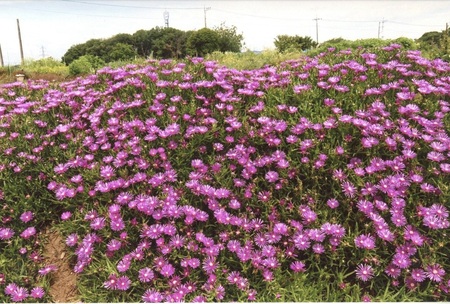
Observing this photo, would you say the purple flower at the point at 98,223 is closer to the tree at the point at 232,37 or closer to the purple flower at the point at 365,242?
the purple flower at the point at 365,242

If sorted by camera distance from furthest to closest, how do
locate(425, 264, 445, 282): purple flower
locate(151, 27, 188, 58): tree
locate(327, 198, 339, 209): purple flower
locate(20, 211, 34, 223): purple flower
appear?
locate(151, 27, 188, 58): tree → locate(20, 211, 34, 223): purple flower → locate(327, 198, 339, 209): purple flower → locate(425, 264, 445, 282): purple flower

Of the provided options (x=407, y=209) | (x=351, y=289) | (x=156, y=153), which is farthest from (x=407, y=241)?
(x=156, y=153)

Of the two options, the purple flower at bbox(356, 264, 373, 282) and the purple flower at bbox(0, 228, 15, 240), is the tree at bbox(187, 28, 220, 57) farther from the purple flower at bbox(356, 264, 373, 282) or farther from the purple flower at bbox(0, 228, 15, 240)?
the purple flower at bbox(356, 264, 373, 282)

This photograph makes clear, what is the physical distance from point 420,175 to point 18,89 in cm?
485

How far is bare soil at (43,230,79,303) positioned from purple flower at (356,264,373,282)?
205cm

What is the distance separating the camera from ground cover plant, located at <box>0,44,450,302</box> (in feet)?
8.52

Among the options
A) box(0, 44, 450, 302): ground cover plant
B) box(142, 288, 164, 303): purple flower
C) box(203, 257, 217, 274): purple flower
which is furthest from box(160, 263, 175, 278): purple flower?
box(203, 257, 217, 274): purple flower

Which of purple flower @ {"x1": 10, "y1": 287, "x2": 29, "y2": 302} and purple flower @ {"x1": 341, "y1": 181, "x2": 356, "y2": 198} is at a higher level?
purple flower @ {"x1": 341, "y1": 181, "x2": 356, "y2": 198}

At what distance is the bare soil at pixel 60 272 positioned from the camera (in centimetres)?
282

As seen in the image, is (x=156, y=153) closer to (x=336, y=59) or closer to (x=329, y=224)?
(x=329, y=224)

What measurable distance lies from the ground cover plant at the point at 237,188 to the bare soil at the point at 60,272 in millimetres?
63


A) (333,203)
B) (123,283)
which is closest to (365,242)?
(333,203)

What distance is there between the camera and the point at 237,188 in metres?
3.16

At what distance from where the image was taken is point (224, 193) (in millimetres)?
2959
